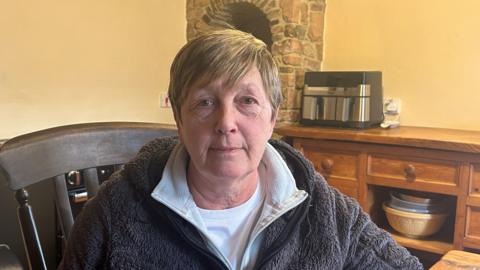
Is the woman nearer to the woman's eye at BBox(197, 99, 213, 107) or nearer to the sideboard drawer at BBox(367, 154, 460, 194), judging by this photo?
the woman's eye at BBox(197, 99, 213, 107)

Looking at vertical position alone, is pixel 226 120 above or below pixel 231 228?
above

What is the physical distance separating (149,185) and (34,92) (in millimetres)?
1732

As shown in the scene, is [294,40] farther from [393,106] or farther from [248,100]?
[248,100]

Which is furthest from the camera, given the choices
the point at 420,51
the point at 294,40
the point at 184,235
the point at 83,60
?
the point at 294,40

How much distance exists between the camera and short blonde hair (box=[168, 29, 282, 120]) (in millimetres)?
988

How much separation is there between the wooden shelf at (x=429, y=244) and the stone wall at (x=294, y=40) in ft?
3.36

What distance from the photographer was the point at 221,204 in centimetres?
108

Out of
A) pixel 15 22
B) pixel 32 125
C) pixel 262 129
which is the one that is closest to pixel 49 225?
pixel 32 125

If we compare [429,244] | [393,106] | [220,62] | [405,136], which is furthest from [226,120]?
[393,106]

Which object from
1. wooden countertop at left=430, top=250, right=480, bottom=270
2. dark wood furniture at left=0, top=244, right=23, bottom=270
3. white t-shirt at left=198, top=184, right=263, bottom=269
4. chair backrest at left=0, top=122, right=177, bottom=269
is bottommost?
wooden countertop at left=430, top=250, right=480, bottom=270

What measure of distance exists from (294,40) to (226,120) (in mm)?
2078

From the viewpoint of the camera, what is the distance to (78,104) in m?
2.69

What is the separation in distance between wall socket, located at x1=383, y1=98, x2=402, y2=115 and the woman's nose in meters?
2.16

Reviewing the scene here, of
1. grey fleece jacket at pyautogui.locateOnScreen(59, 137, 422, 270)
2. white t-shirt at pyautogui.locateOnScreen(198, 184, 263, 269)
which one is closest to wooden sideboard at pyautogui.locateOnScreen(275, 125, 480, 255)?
grey fleece jacket at pyautogui.locateOnScreen(59, 137, 422, 270)
